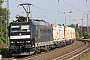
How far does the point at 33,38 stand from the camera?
25.5 m

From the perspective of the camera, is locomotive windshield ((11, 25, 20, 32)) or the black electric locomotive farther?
locomotive windshield ((11, 25, 20, 32))

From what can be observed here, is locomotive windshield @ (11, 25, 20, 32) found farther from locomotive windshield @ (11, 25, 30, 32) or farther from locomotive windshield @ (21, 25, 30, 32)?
locomotive windshield @ (21, 25, 30, 32)

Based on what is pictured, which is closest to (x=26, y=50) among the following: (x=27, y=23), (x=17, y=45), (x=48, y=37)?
(x=17, y=45)

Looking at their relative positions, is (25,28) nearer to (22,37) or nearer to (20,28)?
(20,28)

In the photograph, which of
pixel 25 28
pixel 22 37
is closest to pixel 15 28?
pixel 25 28

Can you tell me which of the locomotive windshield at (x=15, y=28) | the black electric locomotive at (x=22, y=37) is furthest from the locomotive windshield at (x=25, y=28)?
the locomotive windshield at (x=15, y=28)

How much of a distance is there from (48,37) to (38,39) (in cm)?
514

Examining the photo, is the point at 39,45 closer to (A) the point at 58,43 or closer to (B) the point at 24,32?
(B) the point at 24,32

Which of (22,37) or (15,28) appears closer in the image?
(22,37)

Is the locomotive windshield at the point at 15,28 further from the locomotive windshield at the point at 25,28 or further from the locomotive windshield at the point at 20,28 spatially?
the locomotive windshield at the point at 25,28

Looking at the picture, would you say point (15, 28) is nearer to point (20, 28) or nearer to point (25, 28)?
point (20, 28)

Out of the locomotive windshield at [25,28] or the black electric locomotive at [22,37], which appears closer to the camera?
the black electric locomotive at [22,37]

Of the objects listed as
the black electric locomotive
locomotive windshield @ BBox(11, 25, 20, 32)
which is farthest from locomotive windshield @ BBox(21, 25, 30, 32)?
locomotive windshield @ BBox(11, 25, 20, 32)

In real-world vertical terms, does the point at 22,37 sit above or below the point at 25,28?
below
